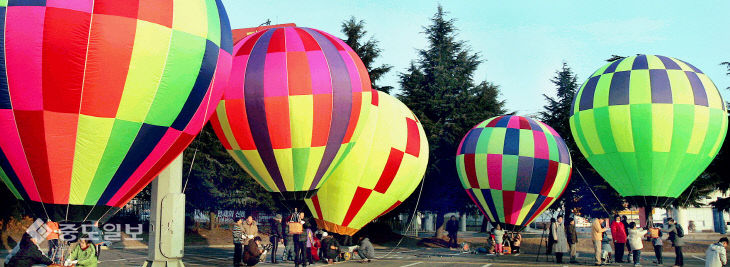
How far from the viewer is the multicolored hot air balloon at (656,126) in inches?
833

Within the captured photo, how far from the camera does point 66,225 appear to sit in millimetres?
10656

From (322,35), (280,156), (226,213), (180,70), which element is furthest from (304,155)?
(226,213)

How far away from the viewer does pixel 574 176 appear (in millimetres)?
35062

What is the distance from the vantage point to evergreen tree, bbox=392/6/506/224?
33281 millimetres

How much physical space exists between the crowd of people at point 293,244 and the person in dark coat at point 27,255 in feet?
18.1

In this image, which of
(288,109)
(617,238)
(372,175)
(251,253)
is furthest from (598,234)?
(251,253)

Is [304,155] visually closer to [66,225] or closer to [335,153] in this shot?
[335,153]

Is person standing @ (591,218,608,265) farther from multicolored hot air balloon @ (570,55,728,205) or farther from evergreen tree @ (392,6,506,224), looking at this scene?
evergreen tree @ (392,6,506,224)

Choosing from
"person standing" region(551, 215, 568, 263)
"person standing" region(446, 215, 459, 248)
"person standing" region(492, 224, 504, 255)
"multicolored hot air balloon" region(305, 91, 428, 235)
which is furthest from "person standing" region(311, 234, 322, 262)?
"person standing" region(446, 215, 459, 248)

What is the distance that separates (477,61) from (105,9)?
91.8 ft

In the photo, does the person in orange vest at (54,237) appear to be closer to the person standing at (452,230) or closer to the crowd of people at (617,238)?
the crowd of people at (617,238)

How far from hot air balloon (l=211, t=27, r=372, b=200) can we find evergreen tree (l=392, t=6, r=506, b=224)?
594 inches

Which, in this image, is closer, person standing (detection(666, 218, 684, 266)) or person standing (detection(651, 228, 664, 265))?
person standing (detection(666, 218, 684, 266))

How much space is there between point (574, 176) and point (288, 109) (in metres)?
22.8
